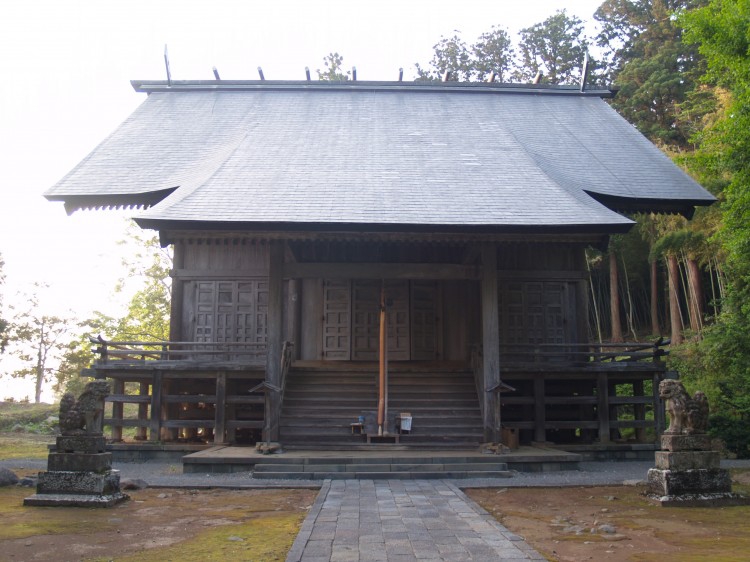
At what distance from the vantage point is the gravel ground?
898 centimetres

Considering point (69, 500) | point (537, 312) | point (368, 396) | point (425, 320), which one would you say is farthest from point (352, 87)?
point (69, 500)

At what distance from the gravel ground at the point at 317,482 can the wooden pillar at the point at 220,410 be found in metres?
1.05

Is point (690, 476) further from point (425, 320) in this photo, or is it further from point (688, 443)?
point (425, 320)

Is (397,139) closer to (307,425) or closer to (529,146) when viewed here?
(529,146)

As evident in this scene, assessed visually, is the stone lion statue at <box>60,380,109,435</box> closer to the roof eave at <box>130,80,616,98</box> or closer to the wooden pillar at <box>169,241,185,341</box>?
the wooden pillar at <box>169,241,185,341</box>

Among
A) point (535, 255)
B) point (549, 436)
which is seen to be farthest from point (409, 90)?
point (549, 436)

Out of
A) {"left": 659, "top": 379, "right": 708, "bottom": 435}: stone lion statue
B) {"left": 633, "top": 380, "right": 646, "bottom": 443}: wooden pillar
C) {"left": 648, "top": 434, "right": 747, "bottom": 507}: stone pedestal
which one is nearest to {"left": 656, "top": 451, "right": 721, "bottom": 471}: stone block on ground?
{"left": 648, "top": 434, "right": 747, "bottom": 507}: stone pedestal

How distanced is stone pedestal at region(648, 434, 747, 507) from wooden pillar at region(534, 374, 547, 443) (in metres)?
4.47

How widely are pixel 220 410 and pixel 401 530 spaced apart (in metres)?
7.17

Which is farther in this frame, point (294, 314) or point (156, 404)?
point (294, 314)

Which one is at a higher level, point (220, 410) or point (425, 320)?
point (425, 320)

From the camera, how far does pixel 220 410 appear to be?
12383mm

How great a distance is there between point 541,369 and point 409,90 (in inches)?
399

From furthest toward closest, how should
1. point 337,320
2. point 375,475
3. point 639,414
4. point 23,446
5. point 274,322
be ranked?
point 23,446 < point 337,320 < point 639,414 < point 274,322 < point 375,475
